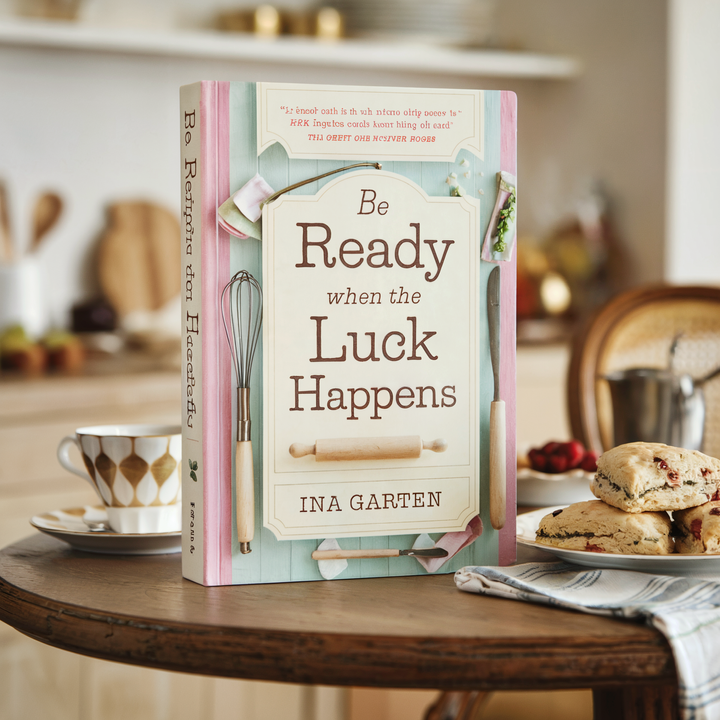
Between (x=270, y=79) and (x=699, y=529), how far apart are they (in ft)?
7.68

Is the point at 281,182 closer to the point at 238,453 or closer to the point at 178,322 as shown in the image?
the point at 238,453

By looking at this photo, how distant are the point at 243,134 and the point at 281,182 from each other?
0.14 ft

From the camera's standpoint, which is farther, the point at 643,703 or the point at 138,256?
the point at 138,256

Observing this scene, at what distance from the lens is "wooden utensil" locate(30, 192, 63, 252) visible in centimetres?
260

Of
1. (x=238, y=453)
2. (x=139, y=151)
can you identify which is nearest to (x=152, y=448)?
(x=238, y=453)

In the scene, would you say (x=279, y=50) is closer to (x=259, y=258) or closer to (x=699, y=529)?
(x=259, y=258)

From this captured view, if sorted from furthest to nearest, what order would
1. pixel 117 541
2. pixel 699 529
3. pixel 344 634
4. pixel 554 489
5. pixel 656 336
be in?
pixel 656 336 < pixel 554 489 < pixel 117 541 < pixel 699 529 < pixel 344 634

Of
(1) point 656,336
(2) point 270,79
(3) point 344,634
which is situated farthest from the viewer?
(2) point 270,79

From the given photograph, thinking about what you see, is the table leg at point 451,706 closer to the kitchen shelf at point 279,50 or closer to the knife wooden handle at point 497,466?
the knife wooden handle at point 497,466

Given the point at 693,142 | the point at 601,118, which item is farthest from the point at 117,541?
the point at 601,118

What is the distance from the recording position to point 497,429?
704 mm

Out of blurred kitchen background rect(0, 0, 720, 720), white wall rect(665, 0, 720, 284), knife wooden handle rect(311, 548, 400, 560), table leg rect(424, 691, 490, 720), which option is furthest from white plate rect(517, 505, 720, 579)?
white wall rect(665, 0, 720, 284)

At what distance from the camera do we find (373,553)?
673mm

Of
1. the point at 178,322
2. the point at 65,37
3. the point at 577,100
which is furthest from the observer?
the point at 577,100
